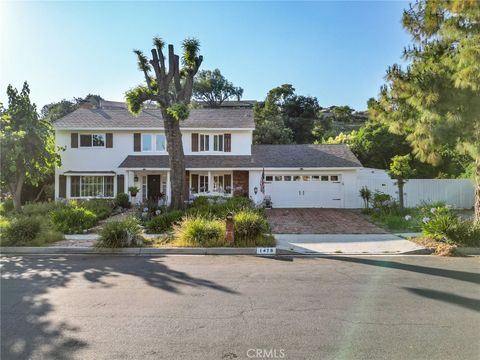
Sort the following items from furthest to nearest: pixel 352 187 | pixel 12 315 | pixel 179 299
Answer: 1. pixel 352 187
2. pixel 179 299
3. pixel 12 315

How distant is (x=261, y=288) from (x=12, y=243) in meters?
8.46

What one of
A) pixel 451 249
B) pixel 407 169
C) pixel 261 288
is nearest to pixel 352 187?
pixel 407 169

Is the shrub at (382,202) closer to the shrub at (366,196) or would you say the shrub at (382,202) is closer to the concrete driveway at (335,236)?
the concrete driveway at (335,236)

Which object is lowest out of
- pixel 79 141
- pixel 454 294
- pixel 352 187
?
pixel 454 294

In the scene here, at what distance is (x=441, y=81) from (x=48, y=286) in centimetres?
1051

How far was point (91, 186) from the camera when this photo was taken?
24.0 m

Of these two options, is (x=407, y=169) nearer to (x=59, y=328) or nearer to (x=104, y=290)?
(x=104, y=290)

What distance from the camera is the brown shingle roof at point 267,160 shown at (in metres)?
22.8

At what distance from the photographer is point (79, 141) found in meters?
24.1

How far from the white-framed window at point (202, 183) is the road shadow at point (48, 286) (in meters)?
14.7

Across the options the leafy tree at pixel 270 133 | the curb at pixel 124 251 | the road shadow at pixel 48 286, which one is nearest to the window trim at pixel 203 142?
the leafy tree at pixel 270 133

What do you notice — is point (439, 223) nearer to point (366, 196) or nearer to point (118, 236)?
point (118, 236)

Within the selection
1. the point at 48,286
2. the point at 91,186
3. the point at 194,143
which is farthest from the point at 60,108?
the point at 48,286

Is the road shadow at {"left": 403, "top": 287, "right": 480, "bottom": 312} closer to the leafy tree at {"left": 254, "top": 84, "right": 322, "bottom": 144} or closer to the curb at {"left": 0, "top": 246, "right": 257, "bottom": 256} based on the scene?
the curb at {"left": 0, "top": 246, "right": 257, "bottom": 256}
